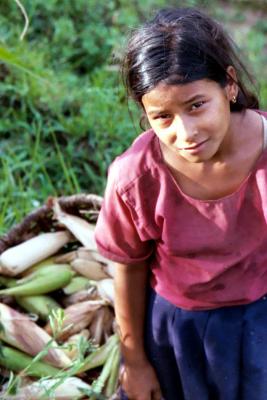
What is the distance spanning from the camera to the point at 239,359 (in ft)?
5.84

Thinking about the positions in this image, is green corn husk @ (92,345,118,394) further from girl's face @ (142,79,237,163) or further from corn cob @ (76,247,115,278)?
girl's face @ (142,79,237,163)

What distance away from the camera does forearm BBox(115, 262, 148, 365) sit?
178 centimetres

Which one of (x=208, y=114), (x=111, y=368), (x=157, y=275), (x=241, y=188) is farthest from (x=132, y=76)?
(x=111, y=368)

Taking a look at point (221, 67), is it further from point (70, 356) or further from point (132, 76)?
point (70, 356)

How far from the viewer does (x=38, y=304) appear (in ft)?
7.16

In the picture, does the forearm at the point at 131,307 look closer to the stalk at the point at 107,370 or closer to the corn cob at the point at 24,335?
the stalk at the point at 107,370

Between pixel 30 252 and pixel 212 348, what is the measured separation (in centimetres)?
70

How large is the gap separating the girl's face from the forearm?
39 centimetres

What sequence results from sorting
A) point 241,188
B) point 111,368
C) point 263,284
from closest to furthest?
point 241,188 → point 263,284 → point 111,368

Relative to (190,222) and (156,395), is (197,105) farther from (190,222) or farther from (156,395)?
(156,395)

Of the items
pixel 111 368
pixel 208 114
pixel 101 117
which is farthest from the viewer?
pixel 101 117

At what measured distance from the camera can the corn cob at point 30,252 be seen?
222 cm

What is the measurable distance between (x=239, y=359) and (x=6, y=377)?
0.62 m

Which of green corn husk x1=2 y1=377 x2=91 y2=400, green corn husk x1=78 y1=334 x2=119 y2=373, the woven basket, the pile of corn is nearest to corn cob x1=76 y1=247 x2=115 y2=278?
the pile of corn
